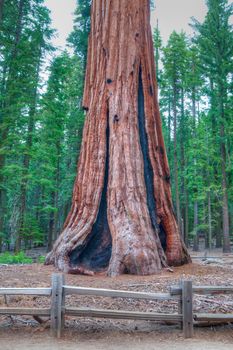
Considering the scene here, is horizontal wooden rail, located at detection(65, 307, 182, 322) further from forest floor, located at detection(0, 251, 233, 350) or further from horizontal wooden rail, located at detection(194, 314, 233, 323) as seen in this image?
horizontal wooden rail, located at detection(194, 314, 233, 323)

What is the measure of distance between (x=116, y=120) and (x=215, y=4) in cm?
1867

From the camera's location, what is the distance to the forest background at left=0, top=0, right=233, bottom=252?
1544cm

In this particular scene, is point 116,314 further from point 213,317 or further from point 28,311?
point 213,317

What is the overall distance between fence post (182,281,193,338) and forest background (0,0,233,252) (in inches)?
427

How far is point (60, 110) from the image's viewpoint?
21.6m

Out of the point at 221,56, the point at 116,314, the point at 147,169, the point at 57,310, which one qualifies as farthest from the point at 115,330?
the point at 221,56

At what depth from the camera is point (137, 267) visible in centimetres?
720

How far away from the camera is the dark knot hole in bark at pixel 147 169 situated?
338 inches

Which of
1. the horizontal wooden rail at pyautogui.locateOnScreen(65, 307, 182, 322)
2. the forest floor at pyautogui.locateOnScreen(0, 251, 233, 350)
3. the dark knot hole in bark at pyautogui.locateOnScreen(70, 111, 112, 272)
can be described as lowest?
the forest floor at pyautogui.locateOnScreen(0, 251, 233, 350)

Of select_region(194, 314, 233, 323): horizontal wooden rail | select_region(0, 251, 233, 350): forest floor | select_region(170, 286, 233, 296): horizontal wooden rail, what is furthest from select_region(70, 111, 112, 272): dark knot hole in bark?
select_region(194, 314, 233, 323): horizontal wooden rail

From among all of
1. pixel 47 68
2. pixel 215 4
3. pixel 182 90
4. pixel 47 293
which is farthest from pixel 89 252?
pixel 182 90

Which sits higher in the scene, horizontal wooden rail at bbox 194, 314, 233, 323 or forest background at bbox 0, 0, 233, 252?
Result: forest background at bbox 0, 0, 233, 252

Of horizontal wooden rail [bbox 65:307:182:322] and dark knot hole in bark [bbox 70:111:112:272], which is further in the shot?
dark knot hole in bark [bbox 70:111:112:272]

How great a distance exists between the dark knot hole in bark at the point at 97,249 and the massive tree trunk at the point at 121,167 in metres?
0.03
